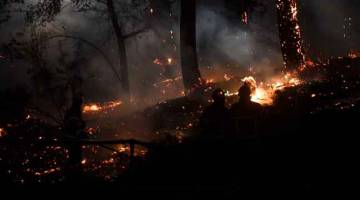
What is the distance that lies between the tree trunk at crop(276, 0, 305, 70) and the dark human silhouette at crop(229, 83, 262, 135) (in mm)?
7264

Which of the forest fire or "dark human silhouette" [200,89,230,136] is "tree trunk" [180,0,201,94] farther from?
"dark human silhouette" [200,89,230,136]

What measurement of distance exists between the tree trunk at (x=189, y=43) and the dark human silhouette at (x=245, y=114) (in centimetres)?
718

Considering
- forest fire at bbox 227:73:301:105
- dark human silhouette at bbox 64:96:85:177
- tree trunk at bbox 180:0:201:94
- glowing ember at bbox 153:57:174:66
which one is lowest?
dark human silhouette at bbox 64:96:85:177

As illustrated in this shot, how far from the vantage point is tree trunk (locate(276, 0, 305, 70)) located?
1569cm

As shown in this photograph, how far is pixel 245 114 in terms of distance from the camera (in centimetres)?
885

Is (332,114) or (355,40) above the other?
(355,40)

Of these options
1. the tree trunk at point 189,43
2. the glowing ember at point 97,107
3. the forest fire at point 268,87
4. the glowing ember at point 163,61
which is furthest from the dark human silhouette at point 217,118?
the glowing ember at point 163,61

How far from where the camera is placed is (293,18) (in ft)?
51.7

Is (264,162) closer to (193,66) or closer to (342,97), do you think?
(342,97)

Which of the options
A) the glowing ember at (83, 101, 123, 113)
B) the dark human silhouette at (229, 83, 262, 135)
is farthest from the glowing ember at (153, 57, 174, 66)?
the dark human silhouette at (229, 83, 262, 135)

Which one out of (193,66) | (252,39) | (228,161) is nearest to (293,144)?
(228,161)

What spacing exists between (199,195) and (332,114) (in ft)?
12.2

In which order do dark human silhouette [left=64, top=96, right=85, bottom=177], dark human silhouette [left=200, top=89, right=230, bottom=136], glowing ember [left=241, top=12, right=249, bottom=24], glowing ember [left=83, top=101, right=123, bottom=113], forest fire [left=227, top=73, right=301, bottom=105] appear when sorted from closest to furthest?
dark human silhouette [left=200, top=89, right=230, bottom=136] → dark human silhouette [left=64, top=96, right=85, bottom=177] → forest fire [left=227, top=73, right=301, bottom=105] → glowing ember [left=83, top=101, right=123, bottom=113] → glowing ember [left=241, top=12, right=249, bottom=24]

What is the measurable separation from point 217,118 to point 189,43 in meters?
7.59
